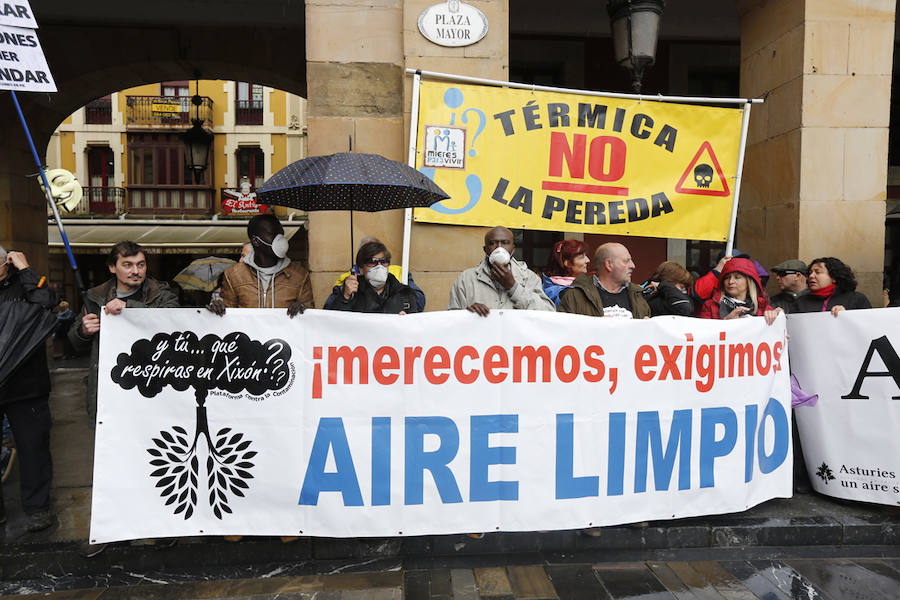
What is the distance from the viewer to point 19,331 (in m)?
3.45

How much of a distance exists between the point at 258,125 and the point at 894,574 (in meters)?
23.8

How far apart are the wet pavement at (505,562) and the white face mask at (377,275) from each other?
4.98ft

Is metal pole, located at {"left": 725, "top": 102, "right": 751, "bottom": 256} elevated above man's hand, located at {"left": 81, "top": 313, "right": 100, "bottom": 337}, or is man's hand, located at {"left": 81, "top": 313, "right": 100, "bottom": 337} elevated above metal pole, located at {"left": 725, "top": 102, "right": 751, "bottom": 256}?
metal pole, located at {"left": 725, "top": 102, "right": 751, "bottom": 256}

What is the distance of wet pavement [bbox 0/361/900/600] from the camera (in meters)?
3.10

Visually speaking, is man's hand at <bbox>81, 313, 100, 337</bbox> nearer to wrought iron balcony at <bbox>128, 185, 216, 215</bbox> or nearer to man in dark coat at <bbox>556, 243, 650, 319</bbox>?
man in dark coat at <bbox>556, 243, 650, 319</bbox>

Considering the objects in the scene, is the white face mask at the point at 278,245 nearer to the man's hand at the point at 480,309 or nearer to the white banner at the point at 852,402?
the man's hand at the point at 480,309

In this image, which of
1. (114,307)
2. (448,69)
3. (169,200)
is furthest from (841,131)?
(169,200)

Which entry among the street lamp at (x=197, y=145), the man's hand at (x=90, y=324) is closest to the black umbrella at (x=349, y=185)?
the man's hand at (x=90, y=324)

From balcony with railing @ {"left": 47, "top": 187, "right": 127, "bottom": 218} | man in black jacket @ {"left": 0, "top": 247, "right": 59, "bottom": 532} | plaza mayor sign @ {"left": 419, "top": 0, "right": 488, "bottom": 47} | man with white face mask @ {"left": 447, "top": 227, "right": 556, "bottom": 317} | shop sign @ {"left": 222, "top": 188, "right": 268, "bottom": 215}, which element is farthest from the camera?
balcony with railing @ {"left": 47, "top": 187, "right": 127, "bottom": 218}

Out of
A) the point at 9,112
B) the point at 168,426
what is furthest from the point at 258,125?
the point at 168,426

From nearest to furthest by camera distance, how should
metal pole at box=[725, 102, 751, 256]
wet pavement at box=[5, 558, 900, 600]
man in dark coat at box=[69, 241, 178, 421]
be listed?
wet pavement at box=[5, 558, 900, 600] → man in dark coat at box=[69, 241, 178, 421] → metal pole at box=[725, 102, 751, 256]

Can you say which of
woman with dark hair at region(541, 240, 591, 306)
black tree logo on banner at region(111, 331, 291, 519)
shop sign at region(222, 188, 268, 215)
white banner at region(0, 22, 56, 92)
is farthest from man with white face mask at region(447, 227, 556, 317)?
shop sign at region(222, 188, 268, 215)

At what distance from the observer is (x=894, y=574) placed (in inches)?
128

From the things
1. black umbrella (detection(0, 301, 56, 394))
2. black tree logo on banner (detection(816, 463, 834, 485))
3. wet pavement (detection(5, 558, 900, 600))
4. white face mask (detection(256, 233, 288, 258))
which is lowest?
wet pavement (detection(5, 558, 900, 600))
